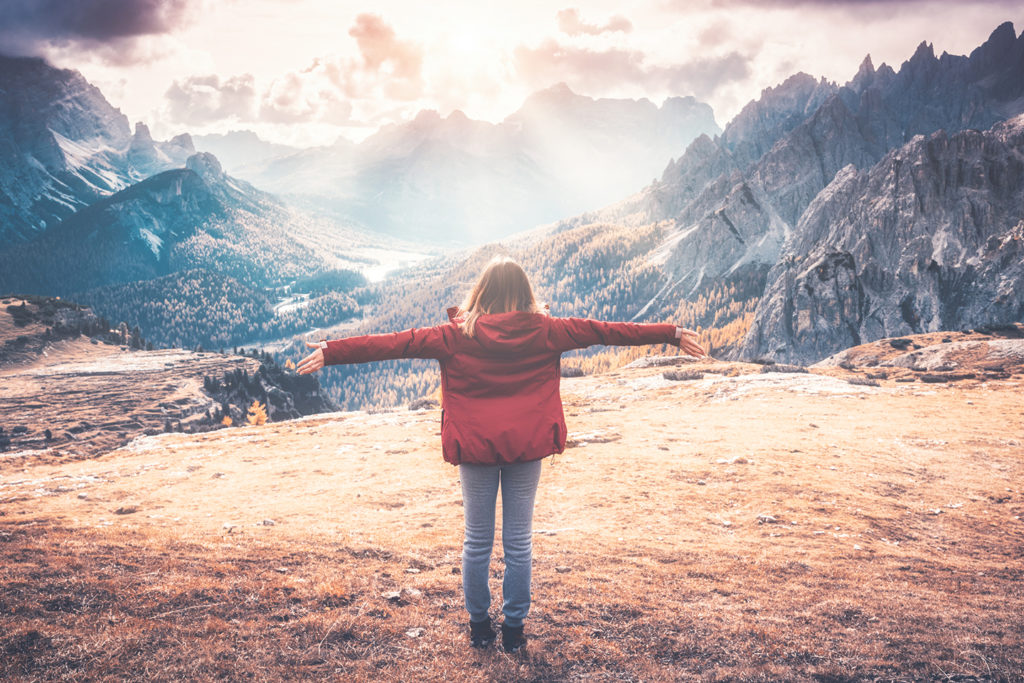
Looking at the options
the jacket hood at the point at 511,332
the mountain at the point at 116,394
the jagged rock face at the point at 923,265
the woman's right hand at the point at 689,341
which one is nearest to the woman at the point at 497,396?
the jacket hood at the point at 511,332

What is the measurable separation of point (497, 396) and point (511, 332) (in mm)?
893

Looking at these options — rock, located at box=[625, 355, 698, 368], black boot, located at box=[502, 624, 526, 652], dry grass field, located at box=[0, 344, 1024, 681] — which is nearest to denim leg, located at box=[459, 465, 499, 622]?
black boot, located at box=[502, 624, 526, 652]

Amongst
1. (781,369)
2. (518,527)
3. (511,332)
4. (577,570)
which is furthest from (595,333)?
(781,369)

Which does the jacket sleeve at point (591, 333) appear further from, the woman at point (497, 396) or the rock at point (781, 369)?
the rock at point (781, 369)

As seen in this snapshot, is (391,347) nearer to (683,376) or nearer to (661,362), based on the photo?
(683,376)

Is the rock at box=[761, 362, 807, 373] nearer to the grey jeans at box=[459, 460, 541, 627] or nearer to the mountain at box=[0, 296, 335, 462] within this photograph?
the grey jeans at box=[459, 460, 541, 627]

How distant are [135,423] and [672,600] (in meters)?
154

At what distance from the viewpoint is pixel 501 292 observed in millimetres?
7137

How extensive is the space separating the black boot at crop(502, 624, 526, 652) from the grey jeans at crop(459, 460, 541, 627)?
215mm

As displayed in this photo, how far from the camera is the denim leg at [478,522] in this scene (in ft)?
22.9

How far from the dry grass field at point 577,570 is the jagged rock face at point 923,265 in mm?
147677

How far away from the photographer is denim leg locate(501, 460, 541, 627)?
7023 millimetres

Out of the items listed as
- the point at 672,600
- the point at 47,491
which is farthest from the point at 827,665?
the point at 47,491

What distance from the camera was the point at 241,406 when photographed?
510 feet
